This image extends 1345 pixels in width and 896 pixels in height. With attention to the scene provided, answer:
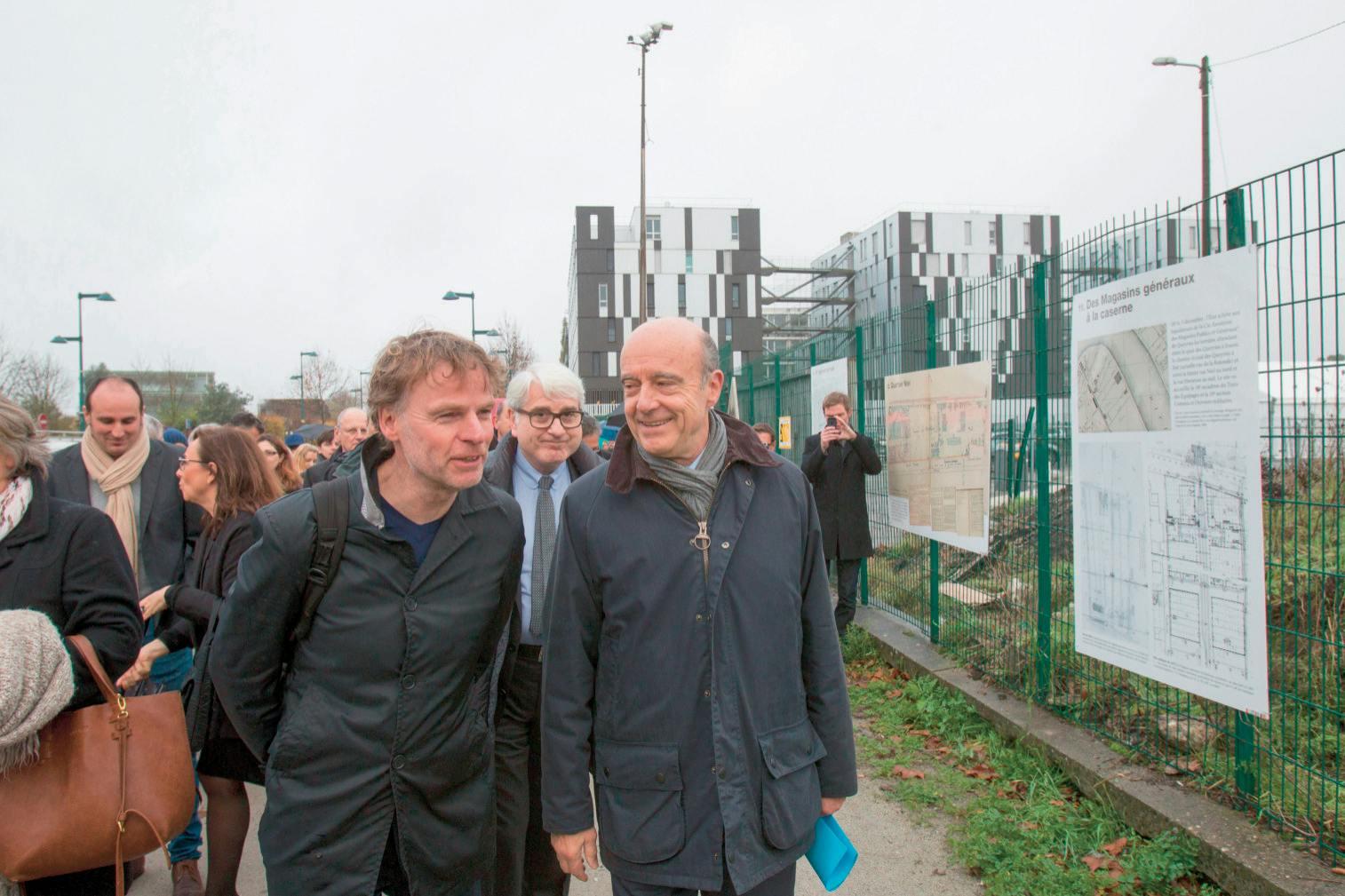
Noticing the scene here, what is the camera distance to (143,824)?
241 centimetres

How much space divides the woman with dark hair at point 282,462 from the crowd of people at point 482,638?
8.18 ft

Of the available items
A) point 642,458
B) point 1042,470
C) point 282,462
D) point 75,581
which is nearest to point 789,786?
point 642,458

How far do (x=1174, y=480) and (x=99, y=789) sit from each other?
391cm

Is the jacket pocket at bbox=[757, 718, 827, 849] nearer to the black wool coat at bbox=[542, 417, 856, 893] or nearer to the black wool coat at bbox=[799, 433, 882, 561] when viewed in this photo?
the black wool coat at bbox=[542, 417, 856, 893]

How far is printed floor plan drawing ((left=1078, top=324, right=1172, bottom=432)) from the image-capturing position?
3.55m

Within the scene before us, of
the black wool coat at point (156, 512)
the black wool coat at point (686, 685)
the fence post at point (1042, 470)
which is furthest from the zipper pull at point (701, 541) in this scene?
the fence post at point (1042, 470)

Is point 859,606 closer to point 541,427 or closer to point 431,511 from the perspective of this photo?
point 541,427

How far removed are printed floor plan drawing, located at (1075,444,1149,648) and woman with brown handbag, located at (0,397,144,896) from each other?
3843mm

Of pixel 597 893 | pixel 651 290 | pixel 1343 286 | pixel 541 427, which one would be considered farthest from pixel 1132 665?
pixel 651 290

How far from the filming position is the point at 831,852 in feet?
7.43

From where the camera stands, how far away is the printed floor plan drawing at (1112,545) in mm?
3734

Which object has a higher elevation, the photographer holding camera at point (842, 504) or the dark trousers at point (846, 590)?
the photographer holding camera at point (842, 504)

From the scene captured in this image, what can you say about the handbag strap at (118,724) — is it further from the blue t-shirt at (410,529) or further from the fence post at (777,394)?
the fence post at (777,394)

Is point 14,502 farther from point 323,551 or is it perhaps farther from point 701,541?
point 701,541
